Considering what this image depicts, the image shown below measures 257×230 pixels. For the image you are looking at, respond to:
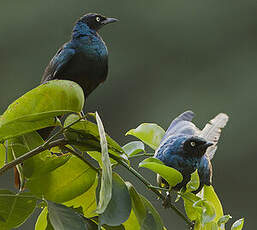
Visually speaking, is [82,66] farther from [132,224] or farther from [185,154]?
[132,224]

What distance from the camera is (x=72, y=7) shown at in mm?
11602

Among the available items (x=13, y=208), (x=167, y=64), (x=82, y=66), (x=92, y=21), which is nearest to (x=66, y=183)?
(x=13, y=208)

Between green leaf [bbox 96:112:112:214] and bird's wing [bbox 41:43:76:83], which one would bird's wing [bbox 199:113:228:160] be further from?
bird's wing [bbox 41:43:76:83]

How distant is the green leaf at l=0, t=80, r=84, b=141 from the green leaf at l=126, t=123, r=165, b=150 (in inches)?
11.4

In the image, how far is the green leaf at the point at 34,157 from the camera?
123 cm

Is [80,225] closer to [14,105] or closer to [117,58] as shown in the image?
[14,105]

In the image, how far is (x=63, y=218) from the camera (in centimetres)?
111

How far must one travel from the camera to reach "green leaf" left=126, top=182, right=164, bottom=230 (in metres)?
1.18

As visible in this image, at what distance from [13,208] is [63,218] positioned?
11 cm

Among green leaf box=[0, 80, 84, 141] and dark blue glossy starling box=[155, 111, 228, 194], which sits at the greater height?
green leaf box=[0, 80, 84, 141]

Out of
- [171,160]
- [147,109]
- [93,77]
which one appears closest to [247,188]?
[147,109]

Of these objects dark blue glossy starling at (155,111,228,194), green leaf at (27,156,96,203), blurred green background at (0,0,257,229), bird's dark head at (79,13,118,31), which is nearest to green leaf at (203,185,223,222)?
dark blue glossy starling at (155,111,228,194)

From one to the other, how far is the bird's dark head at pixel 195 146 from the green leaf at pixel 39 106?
1.10 ft

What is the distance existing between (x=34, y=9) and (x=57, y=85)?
1070 cm
